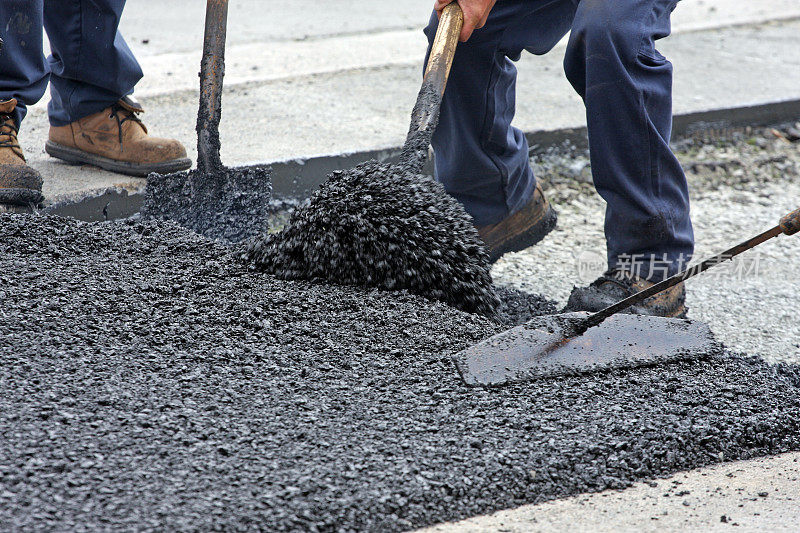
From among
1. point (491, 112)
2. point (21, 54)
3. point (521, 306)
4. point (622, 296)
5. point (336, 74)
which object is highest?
point (21, 54)

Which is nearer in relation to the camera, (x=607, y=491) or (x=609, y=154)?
(x=607, y=491)

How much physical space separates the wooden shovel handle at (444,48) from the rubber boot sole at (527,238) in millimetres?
776

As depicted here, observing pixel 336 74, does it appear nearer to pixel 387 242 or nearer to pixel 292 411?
pixel 387 242

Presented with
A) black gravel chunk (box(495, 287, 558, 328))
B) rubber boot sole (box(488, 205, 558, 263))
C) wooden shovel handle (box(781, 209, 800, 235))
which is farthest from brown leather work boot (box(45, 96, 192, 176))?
wooden shovel handle (box(781, 209, 800, 235))

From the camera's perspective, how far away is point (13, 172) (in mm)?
2637

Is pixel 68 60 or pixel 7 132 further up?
pixel 68 60

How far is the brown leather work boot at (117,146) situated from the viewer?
10.1 ft

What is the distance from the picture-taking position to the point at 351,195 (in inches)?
85.0

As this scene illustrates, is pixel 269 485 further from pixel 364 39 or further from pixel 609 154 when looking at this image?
pixel 364 39

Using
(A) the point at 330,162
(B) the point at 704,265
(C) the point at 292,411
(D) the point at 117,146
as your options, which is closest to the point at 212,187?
(D) the point at 117,146

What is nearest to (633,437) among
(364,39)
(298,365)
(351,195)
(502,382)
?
(502,382)

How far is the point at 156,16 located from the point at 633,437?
215 inches

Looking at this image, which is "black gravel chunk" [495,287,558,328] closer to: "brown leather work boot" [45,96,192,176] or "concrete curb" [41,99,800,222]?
"concrete curb" [41,99,800,222]

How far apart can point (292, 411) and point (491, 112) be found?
1509 mm
